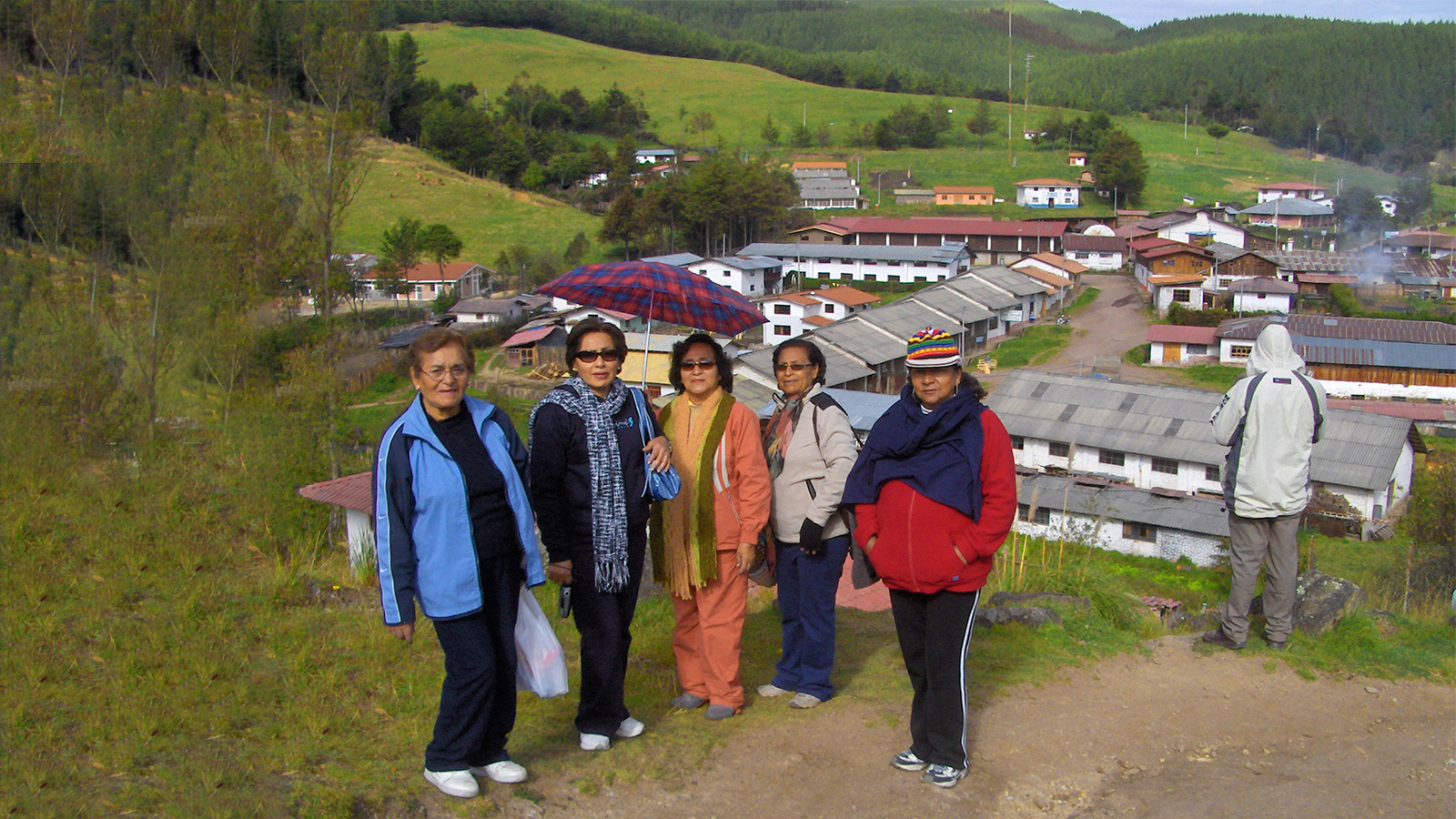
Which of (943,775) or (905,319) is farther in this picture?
(905,319)

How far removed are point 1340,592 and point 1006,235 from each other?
47.3 metres

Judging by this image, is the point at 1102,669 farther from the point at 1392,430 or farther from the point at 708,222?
the point at 708,222

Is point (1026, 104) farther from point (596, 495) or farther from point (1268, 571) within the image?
point (596, 495)

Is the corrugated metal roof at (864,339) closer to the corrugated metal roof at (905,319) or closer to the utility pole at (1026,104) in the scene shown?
the corrugated metal roof at (905,319)

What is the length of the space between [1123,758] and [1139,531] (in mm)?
16476

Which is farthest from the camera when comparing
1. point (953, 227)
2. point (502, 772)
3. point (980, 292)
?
point (953, 227)

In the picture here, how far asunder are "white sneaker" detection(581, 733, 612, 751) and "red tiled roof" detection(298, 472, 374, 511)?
15.1 feet

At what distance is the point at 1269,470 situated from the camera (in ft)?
14.0

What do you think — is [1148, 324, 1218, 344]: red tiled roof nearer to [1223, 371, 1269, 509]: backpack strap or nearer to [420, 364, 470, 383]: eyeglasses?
[1223, 371, 1269, 509]: backpack strap

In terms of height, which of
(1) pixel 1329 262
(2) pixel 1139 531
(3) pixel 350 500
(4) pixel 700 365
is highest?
(4) pixel 700 365

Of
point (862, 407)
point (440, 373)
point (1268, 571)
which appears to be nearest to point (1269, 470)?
point (1268, 571)

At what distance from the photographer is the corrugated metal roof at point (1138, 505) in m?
17.8

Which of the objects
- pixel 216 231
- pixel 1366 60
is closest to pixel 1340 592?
pixel 216 231

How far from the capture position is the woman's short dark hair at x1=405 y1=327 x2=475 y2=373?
2898 millimetres
